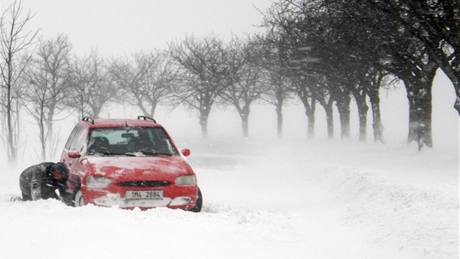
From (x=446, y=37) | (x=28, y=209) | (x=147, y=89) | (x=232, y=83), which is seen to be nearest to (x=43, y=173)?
(x=28, y=209)

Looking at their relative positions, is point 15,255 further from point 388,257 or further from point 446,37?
point 446,37

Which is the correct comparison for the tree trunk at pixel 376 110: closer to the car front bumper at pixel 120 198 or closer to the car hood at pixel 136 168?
the car hood at pixel 136 168

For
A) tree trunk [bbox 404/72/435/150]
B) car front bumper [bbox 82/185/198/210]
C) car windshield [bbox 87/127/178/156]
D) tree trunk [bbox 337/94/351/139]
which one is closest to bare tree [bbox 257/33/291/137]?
tree trunk [bbox 337/94/351/139]

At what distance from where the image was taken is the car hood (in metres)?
8.12

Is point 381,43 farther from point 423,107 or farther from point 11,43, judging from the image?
point 11,43

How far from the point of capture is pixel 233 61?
155ft

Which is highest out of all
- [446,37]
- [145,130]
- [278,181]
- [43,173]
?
[446,37]

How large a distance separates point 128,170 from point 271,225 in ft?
7.54

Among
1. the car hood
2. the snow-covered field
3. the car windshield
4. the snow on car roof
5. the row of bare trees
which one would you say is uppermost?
the row of bare trees

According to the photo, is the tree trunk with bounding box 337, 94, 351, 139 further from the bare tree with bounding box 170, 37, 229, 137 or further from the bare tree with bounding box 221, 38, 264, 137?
the bare tree with bounding box 170, 37, 229, 137

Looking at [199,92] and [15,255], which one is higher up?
[199,92]

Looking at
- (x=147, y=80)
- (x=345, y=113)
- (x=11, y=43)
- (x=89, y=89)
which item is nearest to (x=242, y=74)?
(x=147, y=80)

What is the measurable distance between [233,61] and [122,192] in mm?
39963

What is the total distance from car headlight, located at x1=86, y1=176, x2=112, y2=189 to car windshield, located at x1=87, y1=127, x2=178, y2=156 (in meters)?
0.94
